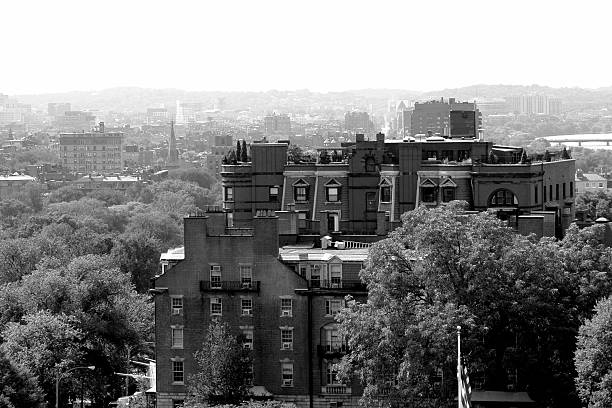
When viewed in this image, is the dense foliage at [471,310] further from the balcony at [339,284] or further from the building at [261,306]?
the building at [261,306]

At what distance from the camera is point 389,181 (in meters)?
116

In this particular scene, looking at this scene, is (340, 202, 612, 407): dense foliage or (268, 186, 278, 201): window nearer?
(340, 202, 612, 407): dense foliage

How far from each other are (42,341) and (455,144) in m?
33.0

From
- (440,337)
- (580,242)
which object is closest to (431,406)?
(440,337)

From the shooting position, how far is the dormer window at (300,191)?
118125 mm

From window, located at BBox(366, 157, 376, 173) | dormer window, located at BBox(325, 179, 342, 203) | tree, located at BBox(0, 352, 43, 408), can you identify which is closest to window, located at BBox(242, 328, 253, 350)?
tree, located at BBox(0, 352, 43, 408)

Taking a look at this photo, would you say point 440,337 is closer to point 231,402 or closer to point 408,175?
point 231,402

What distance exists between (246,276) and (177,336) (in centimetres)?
459

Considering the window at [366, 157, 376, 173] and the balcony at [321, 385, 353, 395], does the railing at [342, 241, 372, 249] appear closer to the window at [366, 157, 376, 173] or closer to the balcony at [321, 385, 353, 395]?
the balcony at [321, 385, 353, 395]

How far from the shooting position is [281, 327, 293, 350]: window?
9081 centimetres

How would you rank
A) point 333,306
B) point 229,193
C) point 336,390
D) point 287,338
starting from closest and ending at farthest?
point 336,390 < point 333,306 < point 287,338 < point 229,193

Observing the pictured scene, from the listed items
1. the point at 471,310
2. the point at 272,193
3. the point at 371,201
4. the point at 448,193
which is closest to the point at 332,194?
the point at 371,201

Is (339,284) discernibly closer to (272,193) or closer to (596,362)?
(596,362)

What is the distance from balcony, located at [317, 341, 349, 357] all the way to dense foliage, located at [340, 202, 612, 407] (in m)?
5.69
